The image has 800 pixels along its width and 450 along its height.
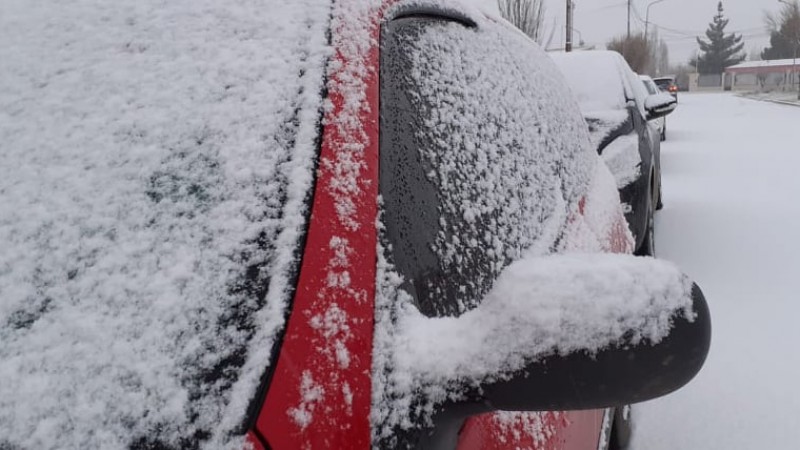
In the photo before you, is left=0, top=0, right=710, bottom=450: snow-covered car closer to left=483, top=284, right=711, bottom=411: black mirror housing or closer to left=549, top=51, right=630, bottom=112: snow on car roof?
left=483, top=284, right=711, bottom=411: black mirror housing

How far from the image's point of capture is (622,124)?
4.17m

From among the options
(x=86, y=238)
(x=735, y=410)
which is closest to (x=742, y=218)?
(x=735, y=410)

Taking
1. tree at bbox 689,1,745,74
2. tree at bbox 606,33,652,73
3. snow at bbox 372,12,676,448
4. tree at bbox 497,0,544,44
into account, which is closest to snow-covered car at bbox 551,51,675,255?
snow at bbox 372,12,676,448

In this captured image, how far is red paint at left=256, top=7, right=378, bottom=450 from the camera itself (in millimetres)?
718

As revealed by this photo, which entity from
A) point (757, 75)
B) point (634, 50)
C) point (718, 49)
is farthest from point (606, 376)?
point (718, 49)

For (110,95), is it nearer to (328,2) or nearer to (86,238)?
(86,238)

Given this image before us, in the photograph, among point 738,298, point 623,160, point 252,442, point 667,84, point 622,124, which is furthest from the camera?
point 667,84

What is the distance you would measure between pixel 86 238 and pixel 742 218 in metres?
6.24

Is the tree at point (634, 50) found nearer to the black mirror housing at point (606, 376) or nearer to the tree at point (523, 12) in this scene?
the tree at point (523, 12)

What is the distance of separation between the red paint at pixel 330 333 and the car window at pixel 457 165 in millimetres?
53

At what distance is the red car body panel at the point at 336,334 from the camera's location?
72cm

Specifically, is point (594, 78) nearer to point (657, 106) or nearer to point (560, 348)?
point (657, 106)

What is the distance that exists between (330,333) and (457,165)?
440 mm

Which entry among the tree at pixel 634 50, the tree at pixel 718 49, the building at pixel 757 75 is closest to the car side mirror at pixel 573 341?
the tree at pixel 634 50
